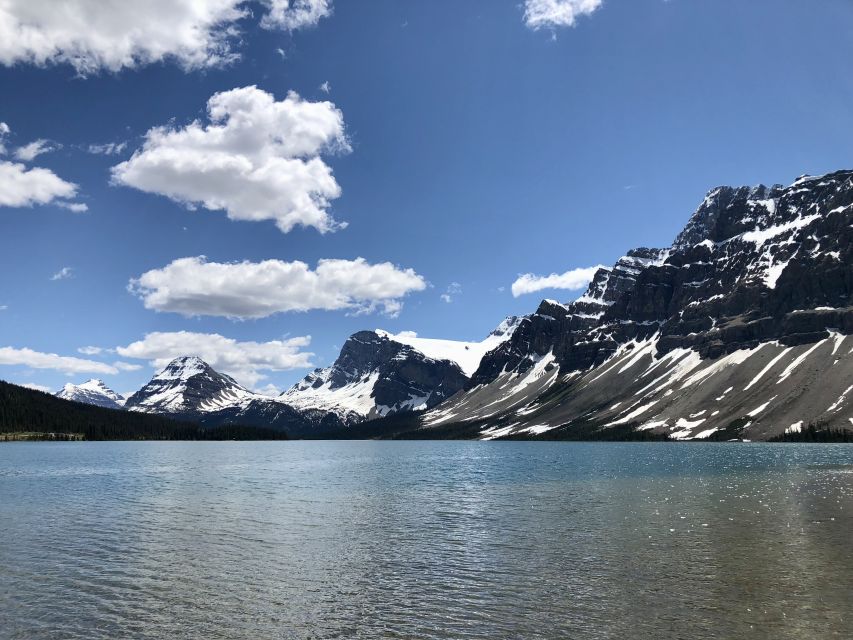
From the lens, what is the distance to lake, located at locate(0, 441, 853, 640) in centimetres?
2816

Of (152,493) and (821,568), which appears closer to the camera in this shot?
(821,568)

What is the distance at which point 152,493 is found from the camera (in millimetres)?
79312

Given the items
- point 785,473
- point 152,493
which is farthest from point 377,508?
point 785,473

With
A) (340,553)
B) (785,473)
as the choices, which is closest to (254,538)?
(340,553)

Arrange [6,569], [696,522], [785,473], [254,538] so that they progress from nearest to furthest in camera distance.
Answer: [6,569] < [254,538] < [696,522] < [785,473]

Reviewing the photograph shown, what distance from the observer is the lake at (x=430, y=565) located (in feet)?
92.4

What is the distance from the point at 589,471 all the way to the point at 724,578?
274ft

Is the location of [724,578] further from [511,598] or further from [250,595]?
[250,595]

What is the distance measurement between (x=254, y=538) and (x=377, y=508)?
19403mm

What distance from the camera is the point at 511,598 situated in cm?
3180

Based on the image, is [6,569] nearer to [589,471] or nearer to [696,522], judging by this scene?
[696,522]

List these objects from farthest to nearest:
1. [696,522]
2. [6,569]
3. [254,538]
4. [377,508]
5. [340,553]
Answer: [377,508] → [696,522] → [254,538] → [340,553] → [6,569]

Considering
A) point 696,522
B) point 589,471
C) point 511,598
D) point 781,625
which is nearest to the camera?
point 781,625

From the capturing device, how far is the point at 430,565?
39.2 metres
